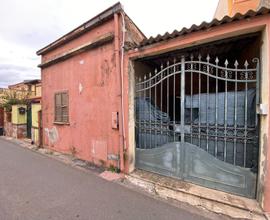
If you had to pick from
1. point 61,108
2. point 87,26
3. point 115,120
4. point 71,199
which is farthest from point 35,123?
point 71,199

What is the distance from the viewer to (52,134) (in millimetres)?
8383

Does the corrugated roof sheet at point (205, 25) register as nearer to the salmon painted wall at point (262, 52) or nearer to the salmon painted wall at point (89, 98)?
the salmon painted wall at point (262, 52)

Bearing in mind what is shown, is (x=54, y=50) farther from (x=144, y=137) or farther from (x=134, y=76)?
(x=144, y=137)

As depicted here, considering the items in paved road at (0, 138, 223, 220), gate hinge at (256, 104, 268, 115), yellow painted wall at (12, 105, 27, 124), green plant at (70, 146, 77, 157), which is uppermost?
gate hinge at (256, 104, 268, 115)

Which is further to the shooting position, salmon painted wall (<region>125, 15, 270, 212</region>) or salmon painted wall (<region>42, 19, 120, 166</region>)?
salmon painted wall (<region>42, 19, 120, 166</region>)

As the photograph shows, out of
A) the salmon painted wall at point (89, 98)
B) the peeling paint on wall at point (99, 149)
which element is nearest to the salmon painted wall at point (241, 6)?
the salmon painted wall at point (89, 98)

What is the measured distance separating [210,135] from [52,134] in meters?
6.75

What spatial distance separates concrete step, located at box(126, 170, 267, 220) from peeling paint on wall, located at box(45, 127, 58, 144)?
455cm

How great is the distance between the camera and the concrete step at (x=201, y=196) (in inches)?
131

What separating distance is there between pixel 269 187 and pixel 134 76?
3.75 meters

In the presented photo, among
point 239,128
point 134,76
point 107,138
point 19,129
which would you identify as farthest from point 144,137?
point 19,129

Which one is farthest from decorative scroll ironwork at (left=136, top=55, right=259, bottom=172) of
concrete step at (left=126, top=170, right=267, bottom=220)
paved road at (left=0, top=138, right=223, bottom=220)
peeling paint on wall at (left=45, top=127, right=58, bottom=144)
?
peeling paint on wall at (left=45, top=127, right=58, bottom=144)

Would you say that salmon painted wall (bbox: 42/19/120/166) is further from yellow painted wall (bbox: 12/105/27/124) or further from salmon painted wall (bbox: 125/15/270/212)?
yellow painted wall (bbox: 12/105/27/124)

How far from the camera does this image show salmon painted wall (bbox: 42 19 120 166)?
18.4 ft
